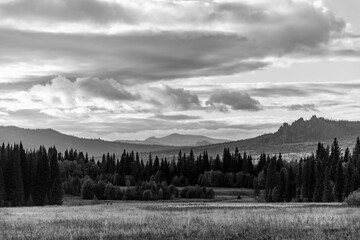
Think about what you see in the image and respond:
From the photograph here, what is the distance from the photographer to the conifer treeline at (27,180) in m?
130

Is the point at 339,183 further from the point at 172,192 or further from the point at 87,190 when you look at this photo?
the point at 87,190

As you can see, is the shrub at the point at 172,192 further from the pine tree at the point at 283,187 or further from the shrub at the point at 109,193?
the pine tree at the point at 283,187

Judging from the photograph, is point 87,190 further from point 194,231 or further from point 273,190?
point 194,231

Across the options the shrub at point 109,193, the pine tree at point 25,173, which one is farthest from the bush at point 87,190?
the pine tree at point 25,173

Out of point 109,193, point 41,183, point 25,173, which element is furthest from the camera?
point 109,193

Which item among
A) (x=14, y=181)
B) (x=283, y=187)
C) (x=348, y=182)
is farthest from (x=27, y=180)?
(x=348, y=182)

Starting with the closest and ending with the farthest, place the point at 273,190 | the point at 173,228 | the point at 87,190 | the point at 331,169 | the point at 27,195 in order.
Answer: the point at 173,228 < the point at 27,195 < the point at 331,169 < the point at 273,190 < the point at 87,190

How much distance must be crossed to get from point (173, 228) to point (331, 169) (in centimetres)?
12901

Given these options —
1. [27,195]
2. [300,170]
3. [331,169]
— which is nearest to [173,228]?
[27,195]

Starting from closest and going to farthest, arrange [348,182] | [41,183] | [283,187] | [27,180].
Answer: [348,182], [41,183], [27,180], [283,187]

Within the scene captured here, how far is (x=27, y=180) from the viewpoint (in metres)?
140

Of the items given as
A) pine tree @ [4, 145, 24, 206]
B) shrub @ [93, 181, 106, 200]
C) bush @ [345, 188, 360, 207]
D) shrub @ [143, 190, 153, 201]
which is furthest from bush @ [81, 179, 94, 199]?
bush @ [345, 188, 360, 207]

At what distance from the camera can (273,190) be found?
537 feet

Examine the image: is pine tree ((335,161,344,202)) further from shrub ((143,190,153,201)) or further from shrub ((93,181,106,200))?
shrub ((93,181,106,200))
